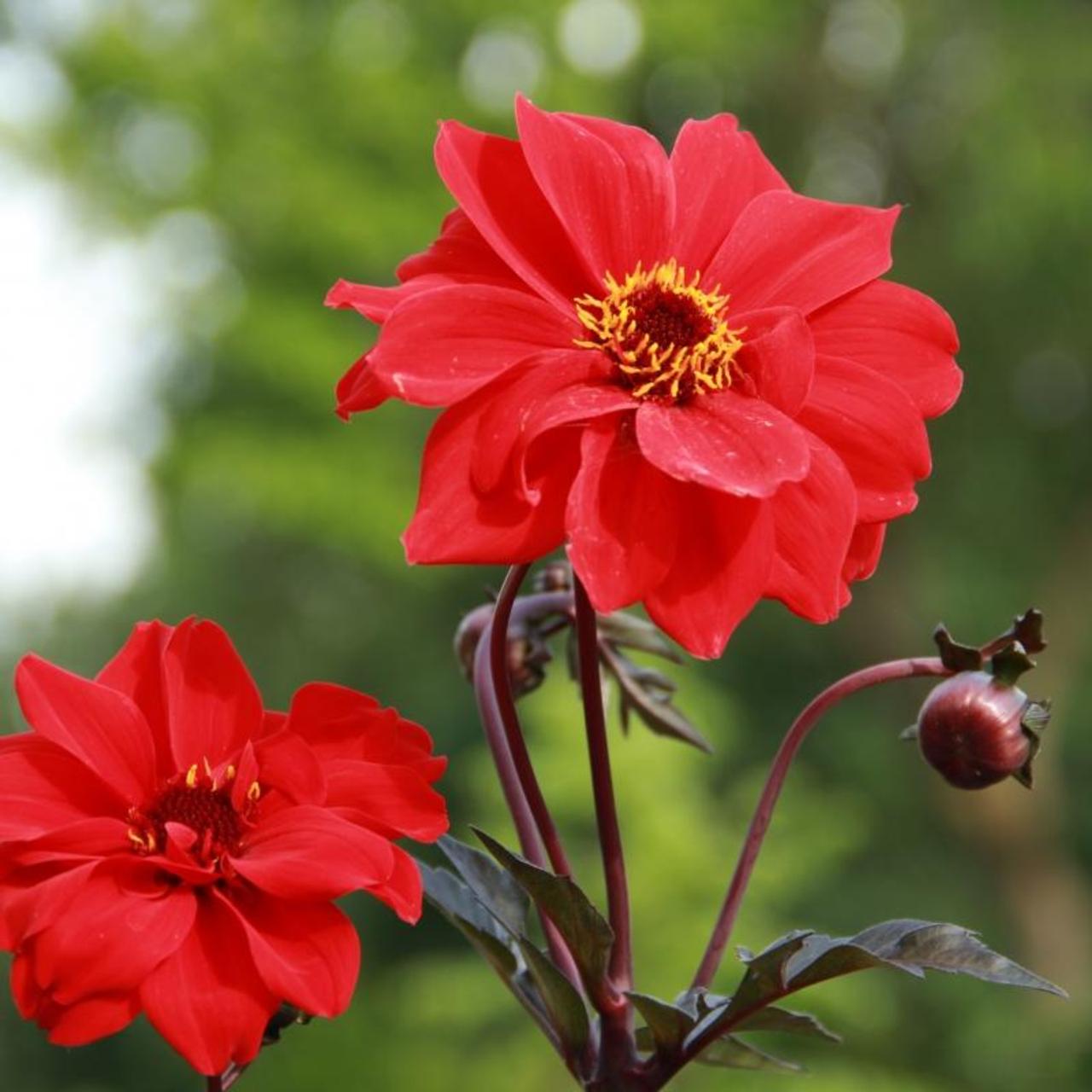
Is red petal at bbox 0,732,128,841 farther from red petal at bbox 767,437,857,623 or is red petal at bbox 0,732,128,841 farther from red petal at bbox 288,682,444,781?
red petal at bbox 767,437,857,623

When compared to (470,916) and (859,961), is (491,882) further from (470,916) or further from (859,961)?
(859,961)

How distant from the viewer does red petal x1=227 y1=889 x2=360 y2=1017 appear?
59cm

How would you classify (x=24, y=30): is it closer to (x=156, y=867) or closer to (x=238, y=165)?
(x=238, y=165)

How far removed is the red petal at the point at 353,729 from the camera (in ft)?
2.18

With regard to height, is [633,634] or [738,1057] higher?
[633,634]

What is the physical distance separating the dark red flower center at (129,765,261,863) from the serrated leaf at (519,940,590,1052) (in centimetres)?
12

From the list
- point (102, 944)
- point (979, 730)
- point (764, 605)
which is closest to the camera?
point (102, 944)

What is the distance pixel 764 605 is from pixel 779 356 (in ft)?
19.9

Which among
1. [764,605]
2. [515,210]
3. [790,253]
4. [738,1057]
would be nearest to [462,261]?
[515,210]

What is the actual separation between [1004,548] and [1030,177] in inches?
67.1

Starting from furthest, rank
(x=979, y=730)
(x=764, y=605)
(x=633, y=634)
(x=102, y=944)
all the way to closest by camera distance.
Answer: (x=764, y=605), (x=633, y=634), (x=979, y=730), (x=102, y=944)

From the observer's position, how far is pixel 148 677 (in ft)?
2.28

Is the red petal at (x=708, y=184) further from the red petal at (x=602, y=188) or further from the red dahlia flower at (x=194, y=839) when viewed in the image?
the red dahlia flower at (x=194, y=839)

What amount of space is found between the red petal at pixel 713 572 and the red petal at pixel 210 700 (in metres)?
0.17
